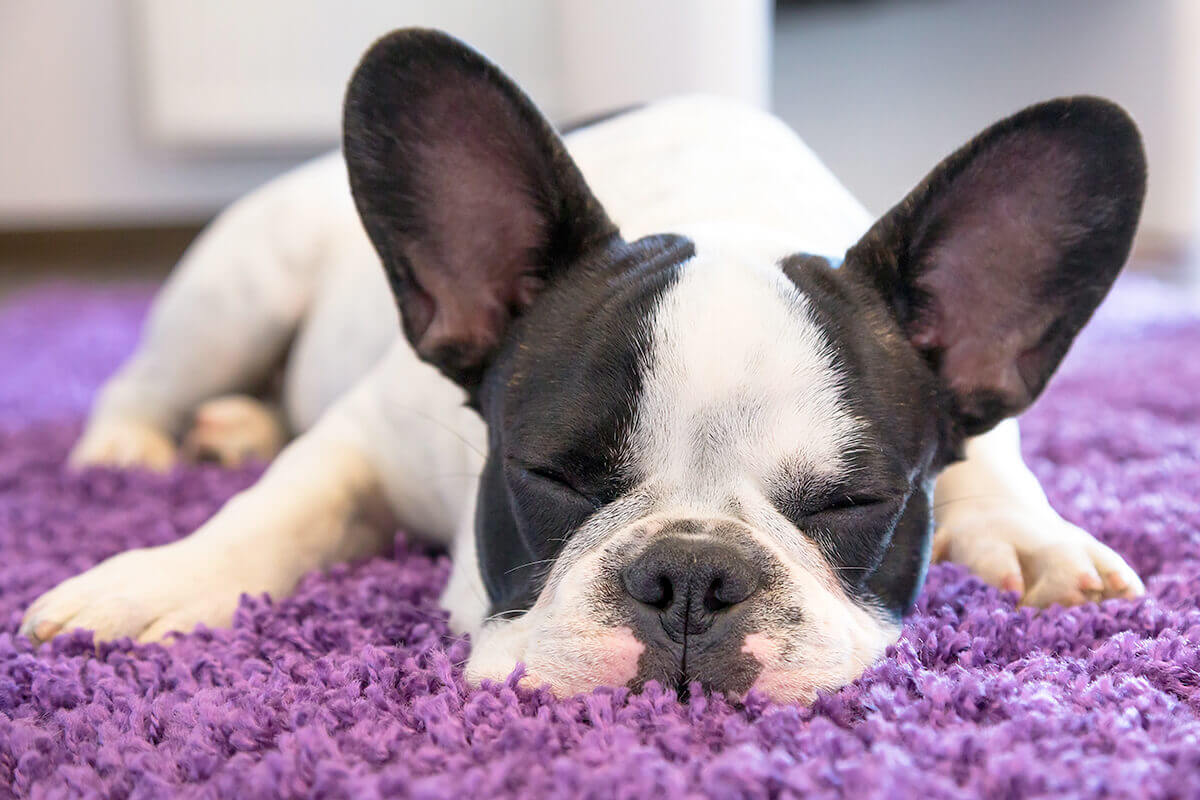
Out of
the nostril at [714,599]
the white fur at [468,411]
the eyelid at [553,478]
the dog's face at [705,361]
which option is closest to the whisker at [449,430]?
the white fur at [468,411]

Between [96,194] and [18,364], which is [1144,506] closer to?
[18,364]

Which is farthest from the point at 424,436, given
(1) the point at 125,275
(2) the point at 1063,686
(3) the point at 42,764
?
(1) the point at 125,275

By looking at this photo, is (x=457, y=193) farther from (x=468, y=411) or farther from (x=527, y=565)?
(x=527, y=565)

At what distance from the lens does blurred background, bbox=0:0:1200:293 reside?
16.9 feet

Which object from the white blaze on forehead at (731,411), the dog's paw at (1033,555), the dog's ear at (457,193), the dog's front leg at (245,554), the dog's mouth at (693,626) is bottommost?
the dog's front leg at (245,554)

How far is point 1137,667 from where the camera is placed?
128 centimetres

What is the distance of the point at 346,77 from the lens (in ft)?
17.3

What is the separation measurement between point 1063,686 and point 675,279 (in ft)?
1.85

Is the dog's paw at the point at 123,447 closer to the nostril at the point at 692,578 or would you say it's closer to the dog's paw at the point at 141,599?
the dog's paw at the point at 141,599

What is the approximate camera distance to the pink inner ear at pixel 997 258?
1.42 metres

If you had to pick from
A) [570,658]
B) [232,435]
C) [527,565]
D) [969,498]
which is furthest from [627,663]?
[232,435]

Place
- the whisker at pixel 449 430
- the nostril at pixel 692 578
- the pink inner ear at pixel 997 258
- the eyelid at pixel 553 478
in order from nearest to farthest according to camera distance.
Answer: the nostril at pixel 692 578 → the eyelid at pixel 553 478 → the pink inner ear at pixel 997 258 → the whisker at pixel 449 430

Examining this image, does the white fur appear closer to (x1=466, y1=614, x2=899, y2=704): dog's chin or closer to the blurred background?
(x1=466, y1=614, x2=899, y2=704): dog's chin

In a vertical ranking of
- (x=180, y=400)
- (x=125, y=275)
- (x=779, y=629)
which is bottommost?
(x=125, y=275)
